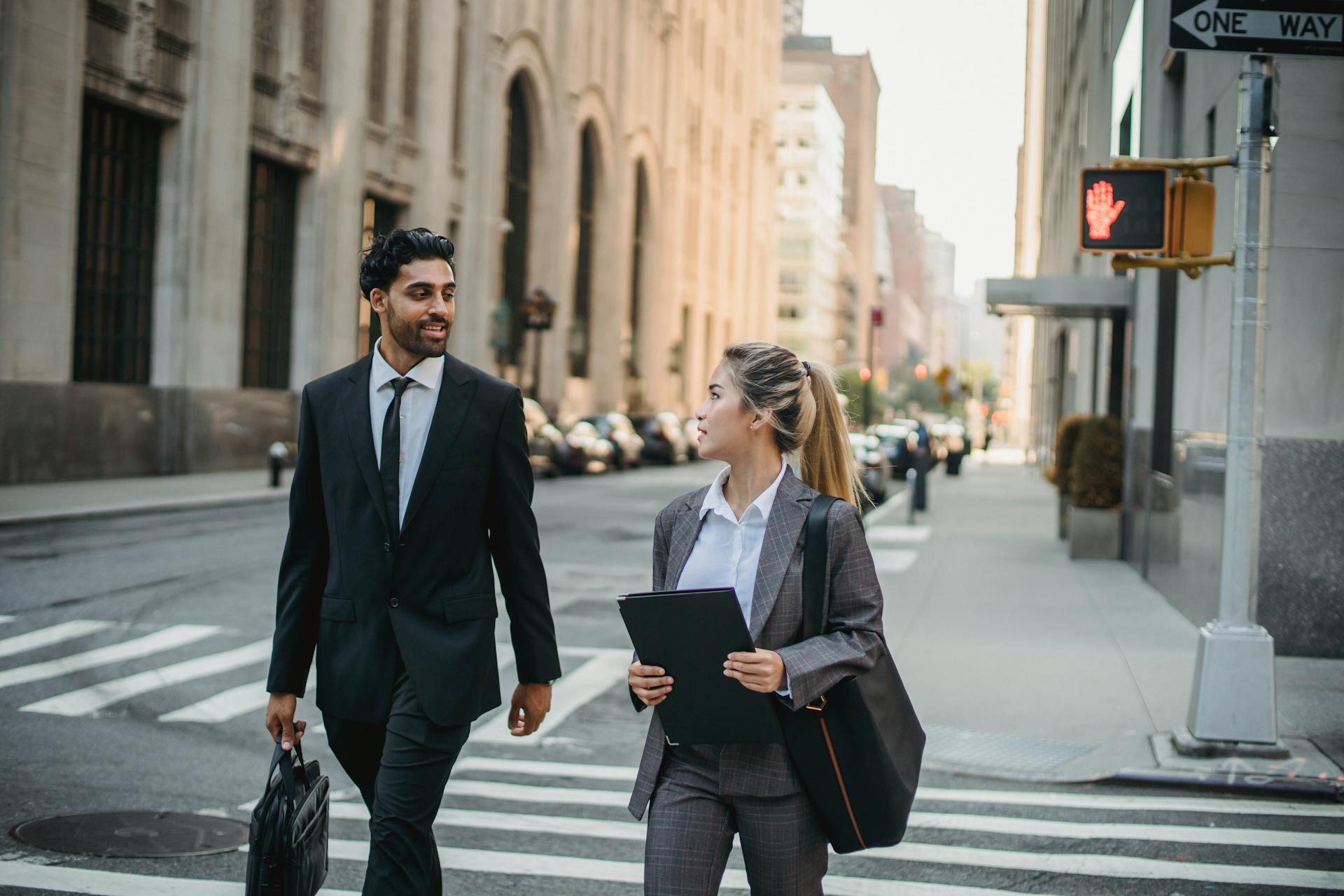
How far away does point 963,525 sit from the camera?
2577 centimetres

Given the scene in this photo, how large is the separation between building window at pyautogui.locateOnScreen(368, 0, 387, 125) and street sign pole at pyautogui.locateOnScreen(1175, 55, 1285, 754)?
34022 mm

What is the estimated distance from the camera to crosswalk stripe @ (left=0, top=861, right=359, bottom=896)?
527 centimetres

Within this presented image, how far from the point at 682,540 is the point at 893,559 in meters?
16.1

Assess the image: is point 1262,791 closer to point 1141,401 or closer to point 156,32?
point 1141,401

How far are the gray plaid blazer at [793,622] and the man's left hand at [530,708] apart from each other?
1.91 ft

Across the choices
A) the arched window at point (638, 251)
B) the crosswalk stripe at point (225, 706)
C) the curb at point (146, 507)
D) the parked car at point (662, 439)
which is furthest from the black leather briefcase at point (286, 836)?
the arched window at point (638, 251)

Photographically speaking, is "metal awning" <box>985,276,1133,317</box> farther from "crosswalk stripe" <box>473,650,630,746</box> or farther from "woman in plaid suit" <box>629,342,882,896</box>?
"woman in plaid suit" <box>629,342,882,896</box>

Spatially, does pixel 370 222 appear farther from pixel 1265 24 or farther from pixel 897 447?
pixel 1265 24

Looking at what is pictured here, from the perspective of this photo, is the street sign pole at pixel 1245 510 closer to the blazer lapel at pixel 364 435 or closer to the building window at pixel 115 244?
the blazer lapel at pixel 364 435

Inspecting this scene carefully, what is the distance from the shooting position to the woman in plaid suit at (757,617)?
329cm

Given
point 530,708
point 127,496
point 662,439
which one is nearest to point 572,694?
point 530,708

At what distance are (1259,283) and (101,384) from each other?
78.6 feet

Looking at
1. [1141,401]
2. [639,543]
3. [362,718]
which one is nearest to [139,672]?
[362,718]

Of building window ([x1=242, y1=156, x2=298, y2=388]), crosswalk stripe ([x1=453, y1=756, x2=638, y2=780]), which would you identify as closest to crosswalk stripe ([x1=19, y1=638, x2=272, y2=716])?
crosswalk stripe ([x1=453, y1=756, x2=638, y2=780])
